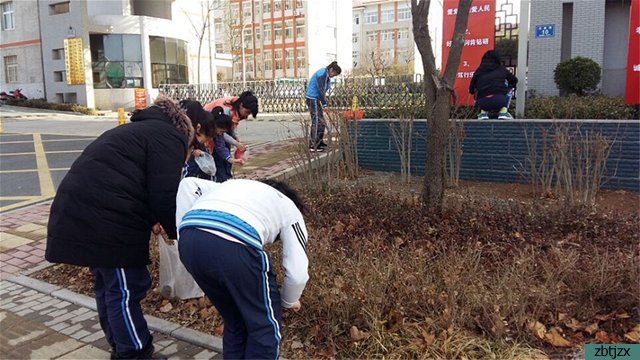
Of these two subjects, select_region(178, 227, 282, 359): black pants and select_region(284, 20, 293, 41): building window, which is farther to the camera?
select_region(284, 20, 293, 41): building window

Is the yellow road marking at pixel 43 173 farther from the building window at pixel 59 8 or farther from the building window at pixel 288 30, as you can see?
the building window at pixel 288 30

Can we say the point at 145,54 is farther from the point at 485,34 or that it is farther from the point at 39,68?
the point at 485,34

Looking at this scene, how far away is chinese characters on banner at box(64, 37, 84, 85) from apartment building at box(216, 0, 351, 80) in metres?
35.2

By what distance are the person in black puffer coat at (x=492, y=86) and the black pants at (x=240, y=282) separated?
5.32 m

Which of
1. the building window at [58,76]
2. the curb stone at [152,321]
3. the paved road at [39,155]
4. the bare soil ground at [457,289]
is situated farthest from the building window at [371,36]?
the curb stone at [152,321]

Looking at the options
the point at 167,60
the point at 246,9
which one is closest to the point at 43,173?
the point at 167,60

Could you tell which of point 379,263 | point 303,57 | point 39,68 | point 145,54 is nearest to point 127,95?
point 145,54

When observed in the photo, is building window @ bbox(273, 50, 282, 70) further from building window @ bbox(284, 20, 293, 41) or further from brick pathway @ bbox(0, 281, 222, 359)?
brick pathway @ bbox(0, 281, 222, 359)

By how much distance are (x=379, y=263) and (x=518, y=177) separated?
3594 millimetres

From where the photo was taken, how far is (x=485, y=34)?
807 cm

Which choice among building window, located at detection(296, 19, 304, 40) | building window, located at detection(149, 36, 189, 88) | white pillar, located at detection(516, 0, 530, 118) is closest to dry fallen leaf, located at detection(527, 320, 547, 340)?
white pillar, located at detection(516, 0, 530, 118)

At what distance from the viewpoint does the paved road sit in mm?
7316

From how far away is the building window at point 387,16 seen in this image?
73562 millimetres

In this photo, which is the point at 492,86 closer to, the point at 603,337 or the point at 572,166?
the point at 572,166
